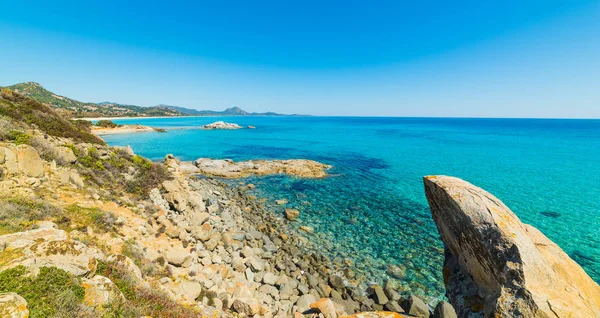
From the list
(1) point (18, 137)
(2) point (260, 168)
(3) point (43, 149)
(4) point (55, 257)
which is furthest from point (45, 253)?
(2) point (260, 168)

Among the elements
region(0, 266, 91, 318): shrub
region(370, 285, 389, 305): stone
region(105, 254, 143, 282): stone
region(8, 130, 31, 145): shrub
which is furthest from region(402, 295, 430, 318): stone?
region(8, 130, 31, 145): shrub

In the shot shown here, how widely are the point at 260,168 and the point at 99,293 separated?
32.3 meters

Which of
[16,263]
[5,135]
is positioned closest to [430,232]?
[16,263]

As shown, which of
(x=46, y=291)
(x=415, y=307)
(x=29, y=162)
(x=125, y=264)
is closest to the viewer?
(x=46, y=291)

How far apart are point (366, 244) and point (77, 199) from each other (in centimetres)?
1733

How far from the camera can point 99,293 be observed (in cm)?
523

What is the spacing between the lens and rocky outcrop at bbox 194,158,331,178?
34.8 meters

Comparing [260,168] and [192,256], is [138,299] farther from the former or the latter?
[260,168]

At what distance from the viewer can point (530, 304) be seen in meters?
4.50

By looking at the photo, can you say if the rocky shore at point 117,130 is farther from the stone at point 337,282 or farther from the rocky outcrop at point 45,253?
the stone at point 337,282

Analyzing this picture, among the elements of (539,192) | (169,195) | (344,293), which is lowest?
(344,293)

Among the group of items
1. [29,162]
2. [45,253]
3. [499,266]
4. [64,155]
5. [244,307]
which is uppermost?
[29,162]

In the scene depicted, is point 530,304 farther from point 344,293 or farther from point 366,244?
point 366,244

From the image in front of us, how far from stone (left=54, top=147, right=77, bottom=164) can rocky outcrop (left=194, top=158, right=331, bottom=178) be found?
19.8 meters
